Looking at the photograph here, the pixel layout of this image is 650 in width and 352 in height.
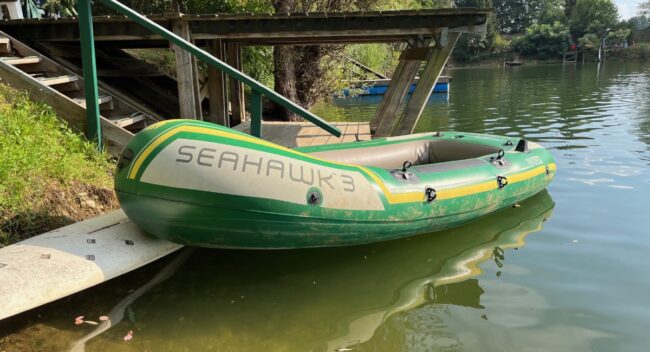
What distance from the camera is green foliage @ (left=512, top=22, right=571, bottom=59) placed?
63.6 m

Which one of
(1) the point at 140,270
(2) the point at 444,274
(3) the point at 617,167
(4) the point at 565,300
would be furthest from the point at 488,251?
(3) the point at 617,167

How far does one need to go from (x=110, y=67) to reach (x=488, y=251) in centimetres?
704

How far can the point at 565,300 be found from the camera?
4.03m

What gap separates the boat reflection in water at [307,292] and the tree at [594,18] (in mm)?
69408

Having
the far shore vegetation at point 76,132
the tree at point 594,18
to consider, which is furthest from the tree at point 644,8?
the far shore vegetation at point 76,132

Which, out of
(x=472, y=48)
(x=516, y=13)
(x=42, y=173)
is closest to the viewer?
(x=42, y=173)

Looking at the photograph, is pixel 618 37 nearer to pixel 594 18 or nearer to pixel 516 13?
pixel 594 18

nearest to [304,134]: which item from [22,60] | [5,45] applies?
[22,60]

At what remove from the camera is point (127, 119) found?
6332 millimetres

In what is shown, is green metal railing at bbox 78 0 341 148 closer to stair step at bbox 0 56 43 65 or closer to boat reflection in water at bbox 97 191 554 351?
stair step at bbox 0 56 43 65

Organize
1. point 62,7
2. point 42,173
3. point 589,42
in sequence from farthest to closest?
point 589,42, point 62,7, point 42,173

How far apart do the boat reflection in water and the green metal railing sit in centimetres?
141

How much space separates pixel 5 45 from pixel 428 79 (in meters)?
5.53

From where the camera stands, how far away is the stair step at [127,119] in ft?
20.2
